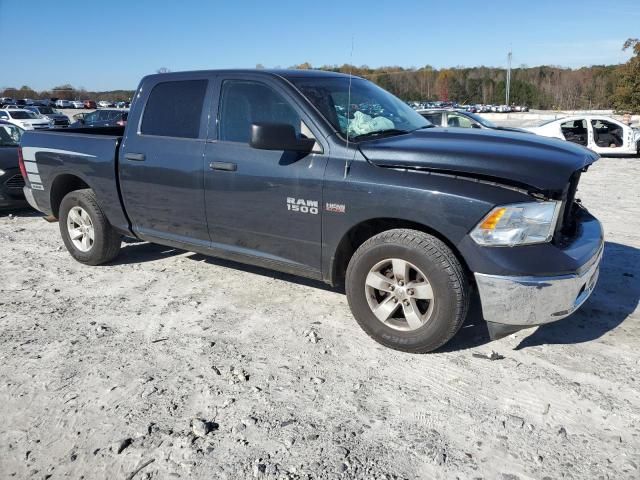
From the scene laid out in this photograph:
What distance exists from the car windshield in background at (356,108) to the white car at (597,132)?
13022 mm

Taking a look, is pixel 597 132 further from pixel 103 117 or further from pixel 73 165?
pixel 103 117

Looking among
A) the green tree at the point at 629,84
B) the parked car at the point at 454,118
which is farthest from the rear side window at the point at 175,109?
the green tree at the point at 629,84

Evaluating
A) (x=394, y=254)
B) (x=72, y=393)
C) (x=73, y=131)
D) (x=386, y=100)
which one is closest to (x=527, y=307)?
(x=394, y=254)

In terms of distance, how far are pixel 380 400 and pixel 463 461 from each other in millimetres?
643

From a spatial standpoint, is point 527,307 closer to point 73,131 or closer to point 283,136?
point 283,136

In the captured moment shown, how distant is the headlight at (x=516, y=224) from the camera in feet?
10.3

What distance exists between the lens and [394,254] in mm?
3484

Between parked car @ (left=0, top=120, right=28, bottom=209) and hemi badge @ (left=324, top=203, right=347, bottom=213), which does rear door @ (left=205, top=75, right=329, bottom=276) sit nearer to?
hemi badge @ (left=324, top=203, right=347, bottom=213)

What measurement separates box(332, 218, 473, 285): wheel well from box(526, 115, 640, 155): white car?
14044 millimetres

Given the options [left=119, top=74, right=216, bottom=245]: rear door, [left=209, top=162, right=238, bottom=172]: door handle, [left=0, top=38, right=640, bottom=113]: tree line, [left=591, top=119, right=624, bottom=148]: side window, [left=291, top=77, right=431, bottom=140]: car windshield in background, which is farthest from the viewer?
[left=0, top=38, right=640, bottom=113]: tree line

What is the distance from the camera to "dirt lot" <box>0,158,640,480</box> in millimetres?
2588

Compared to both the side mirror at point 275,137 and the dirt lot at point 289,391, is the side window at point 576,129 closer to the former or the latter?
the dirt lot at point 289,391

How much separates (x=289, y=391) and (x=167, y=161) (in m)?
2.42

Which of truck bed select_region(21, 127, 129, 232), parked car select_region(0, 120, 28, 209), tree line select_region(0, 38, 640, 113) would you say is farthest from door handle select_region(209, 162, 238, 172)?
tree line select_region(0, 38, 640, 113)
